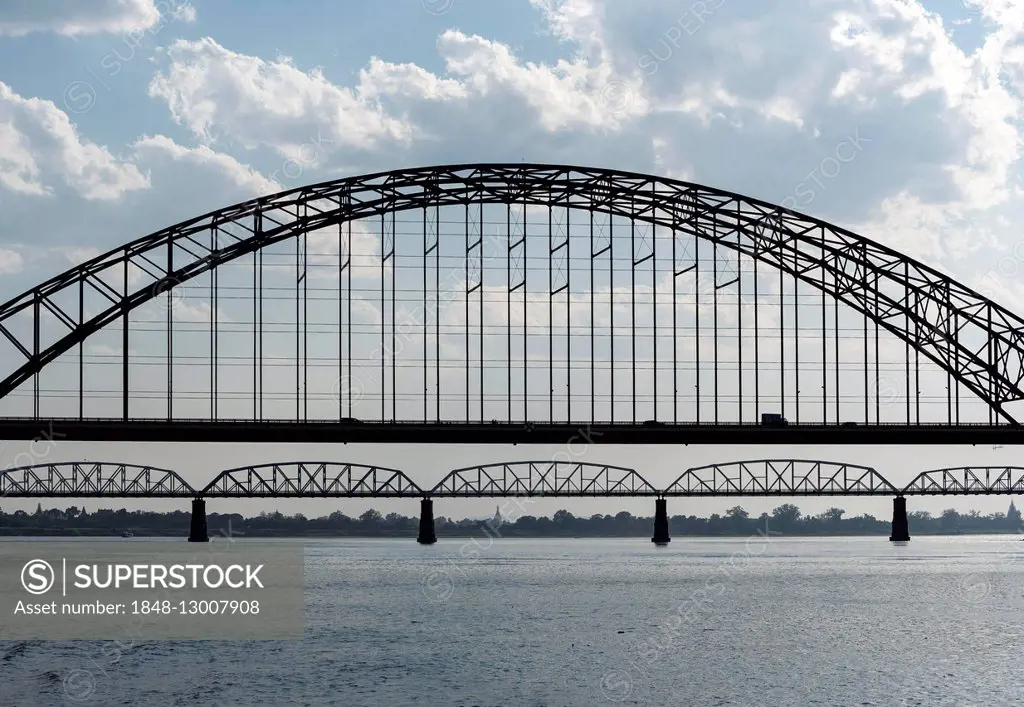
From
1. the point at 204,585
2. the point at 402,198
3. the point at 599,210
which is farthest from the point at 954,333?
the point at 204,585

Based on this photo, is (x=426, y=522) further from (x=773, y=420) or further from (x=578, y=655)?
(x=578, y=655)

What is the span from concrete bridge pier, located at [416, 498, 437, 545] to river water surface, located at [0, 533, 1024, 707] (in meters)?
95.1

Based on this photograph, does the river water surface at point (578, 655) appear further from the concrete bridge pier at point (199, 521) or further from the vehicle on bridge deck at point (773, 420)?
the concrete bridge pier at point (199, 521)

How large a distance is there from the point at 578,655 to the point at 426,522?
136m

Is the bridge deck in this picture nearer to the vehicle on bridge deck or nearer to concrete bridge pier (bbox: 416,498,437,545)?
the vehicle on bridge deck

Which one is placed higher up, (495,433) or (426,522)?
(495,433)

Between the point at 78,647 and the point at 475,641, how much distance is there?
45.4 feet

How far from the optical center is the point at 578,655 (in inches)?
2106

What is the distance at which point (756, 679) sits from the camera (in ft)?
157

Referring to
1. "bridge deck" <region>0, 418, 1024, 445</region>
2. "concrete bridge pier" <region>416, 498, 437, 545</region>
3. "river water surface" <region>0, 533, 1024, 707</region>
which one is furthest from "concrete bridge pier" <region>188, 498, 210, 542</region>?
"river water surface" <region>0, 533, 1024, 707</region>

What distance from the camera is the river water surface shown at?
4425 cm

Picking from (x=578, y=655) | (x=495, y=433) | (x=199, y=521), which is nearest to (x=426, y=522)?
(x=199, y=521)

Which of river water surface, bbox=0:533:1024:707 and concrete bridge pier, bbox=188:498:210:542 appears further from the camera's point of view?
concrete bridge pier, bbox=188:498:210:542

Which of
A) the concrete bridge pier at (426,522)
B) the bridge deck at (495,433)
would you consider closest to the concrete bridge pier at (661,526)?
the concrete bridge pier at (426,522)
